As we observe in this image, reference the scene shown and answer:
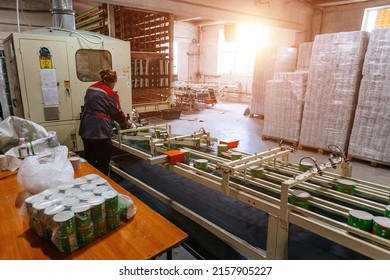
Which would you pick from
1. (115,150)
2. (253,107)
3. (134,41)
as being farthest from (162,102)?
(115,150)

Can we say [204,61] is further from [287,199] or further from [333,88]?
[287,199]

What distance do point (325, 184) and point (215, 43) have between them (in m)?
12.5

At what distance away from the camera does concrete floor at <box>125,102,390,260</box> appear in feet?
13.5

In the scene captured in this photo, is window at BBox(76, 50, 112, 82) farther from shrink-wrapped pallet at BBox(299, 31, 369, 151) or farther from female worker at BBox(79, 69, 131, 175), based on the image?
shrink-wrapped pallet at BBox(299, 31, 369, 151)

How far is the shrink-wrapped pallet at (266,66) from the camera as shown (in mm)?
7449

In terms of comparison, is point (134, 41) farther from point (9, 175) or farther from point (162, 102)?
point (9, 175)

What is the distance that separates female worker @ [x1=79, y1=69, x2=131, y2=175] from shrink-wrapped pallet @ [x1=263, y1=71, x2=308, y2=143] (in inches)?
141

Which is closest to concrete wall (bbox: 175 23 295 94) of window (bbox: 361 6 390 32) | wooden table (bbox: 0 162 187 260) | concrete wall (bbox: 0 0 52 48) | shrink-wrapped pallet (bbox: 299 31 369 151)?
window (bbox: 361 6 390 32)

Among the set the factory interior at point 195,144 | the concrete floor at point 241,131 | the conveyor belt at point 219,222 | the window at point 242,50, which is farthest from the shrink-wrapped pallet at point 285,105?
the window at point 242,50

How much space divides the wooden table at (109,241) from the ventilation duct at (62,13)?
3.70 m

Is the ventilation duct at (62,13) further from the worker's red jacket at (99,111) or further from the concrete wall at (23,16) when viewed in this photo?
the concrete wall at (23,16)

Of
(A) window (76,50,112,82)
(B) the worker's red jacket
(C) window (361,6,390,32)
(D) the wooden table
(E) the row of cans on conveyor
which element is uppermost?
(C) window (361,6,390,32)

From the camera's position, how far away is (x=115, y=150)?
4379mm

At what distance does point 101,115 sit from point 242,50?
35.8 feet
